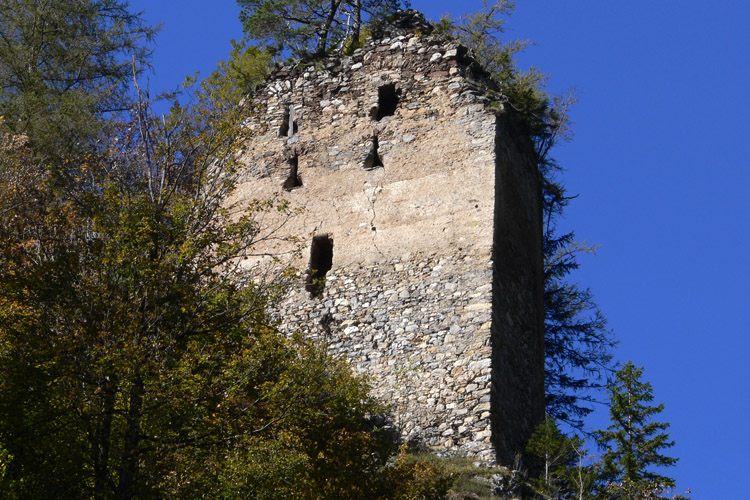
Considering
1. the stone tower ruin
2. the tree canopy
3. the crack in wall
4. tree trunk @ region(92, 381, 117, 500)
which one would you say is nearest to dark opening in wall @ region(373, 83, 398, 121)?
the stone tower ruin

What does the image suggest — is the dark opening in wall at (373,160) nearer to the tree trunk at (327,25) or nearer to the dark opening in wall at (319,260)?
the dark opening in wall at (319,260)

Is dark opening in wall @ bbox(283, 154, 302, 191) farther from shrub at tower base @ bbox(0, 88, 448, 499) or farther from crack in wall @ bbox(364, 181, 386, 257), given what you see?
shrub at tower base @ bbox(0, 88, 448, 499)

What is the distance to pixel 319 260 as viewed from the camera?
17.7 m

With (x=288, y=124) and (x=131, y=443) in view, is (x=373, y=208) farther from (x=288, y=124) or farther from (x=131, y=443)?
(x=131, y=443)

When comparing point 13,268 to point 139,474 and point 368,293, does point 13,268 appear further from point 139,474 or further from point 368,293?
point 368,293

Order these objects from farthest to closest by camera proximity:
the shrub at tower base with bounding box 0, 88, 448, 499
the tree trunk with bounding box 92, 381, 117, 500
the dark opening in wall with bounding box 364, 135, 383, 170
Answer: the dark opening in wall with bounding box 364, 135, 383, 170, the shrub at tower base with bounding box 0, 88, 448, 499, the tree trunk with bounding box 92, 381, 117, 500

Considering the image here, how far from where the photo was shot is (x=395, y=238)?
56.2 feet

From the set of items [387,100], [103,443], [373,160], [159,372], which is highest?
[387,100]

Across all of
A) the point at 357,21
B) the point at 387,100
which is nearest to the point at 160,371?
the point at 387,100

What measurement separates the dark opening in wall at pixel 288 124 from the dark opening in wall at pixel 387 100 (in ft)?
4.94

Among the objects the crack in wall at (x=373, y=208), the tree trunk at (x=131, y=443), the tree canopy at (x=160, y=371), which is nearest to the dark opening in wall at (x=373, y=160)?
the crack in wall at (x=373, y=208)

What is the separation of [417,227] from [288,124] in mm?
3496

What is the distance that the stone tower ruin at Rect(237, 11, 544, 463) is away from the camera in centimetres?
1570

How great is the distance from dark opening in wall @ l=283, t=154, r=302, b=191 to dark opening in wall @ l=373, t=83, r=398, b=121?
1.55 m
